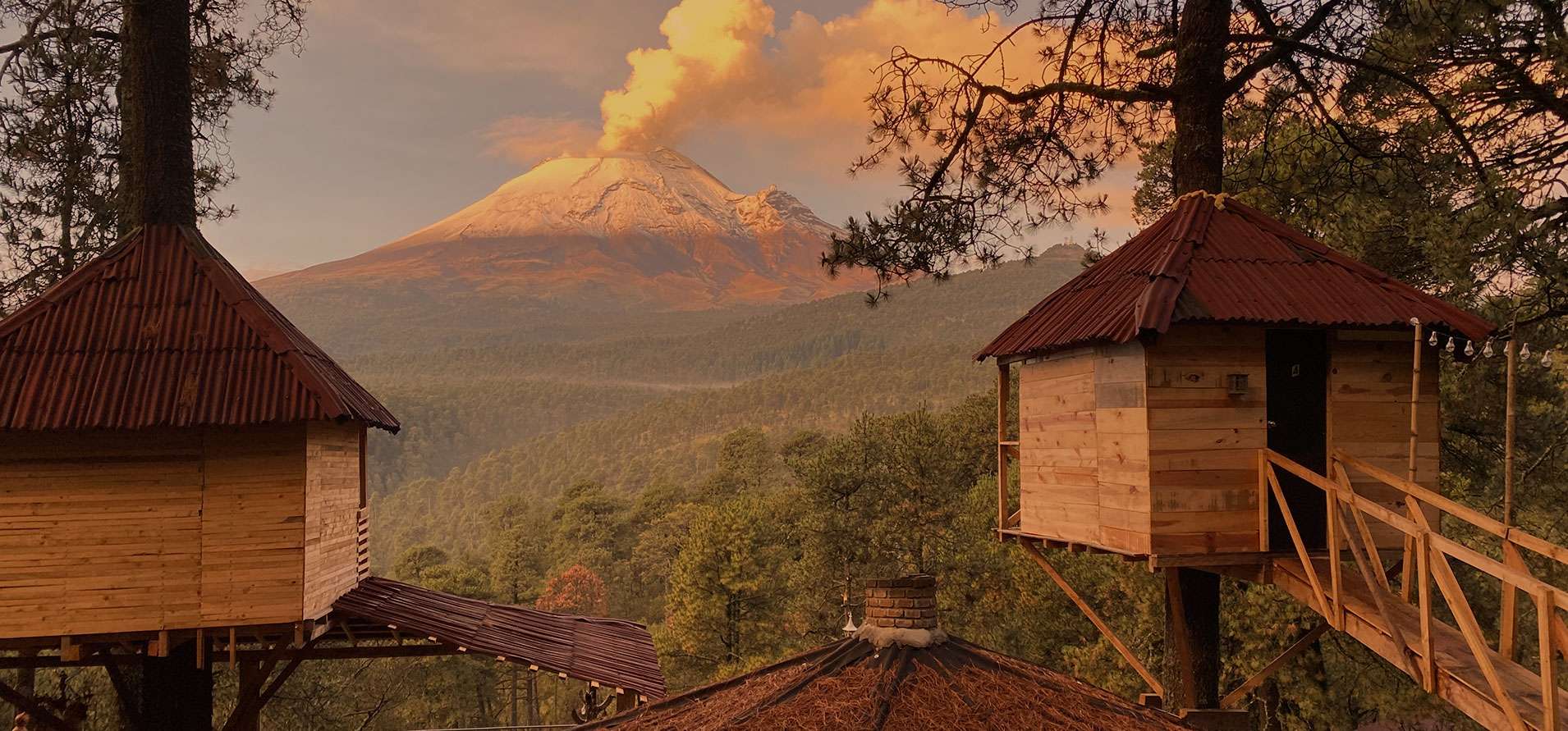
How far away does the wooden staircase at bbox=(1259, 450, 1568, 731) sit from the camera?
6695 mm

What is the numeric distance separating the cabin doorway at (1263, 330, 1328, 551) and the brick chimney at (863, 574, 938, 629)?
12.5ft

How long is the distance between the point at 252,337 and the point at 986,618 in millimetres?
25690

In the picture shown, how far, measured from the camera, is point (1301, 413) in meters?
10.0

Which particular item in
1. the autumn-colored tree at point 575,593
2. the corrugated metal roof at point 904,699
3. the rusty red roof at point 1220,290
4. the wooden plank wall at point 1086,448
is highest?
the rusty red roof at point 1220,290

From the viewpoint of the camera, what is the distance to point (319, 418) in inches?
471

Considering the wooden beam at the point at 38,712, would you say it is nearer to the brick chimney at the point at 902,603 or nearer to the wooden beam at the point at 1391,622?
the brick chimney at the point at 902,603

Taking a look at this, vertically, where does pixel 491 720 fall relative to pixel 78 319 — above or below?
below

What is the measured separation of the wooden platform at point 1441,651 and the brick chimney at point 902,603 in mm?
3520

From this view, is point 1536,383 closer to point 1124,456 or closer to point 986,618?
point 1124,456

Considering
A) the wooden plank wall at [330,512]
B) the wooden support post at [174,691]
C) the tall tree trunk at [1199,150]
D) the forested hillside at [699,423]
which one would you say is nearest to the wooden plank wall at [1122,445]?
the tall tree trunk at [1199,150]

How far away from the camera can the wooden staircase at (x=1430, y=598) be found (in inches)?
264

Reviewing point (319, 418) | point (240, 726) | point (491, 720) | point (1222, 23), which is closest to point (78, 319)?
point (319, 418)

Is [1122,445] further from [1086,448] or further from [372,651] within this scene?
[372,651]

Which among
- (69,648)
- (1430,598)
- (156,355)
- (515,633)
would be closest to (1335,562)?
(1430,598)
